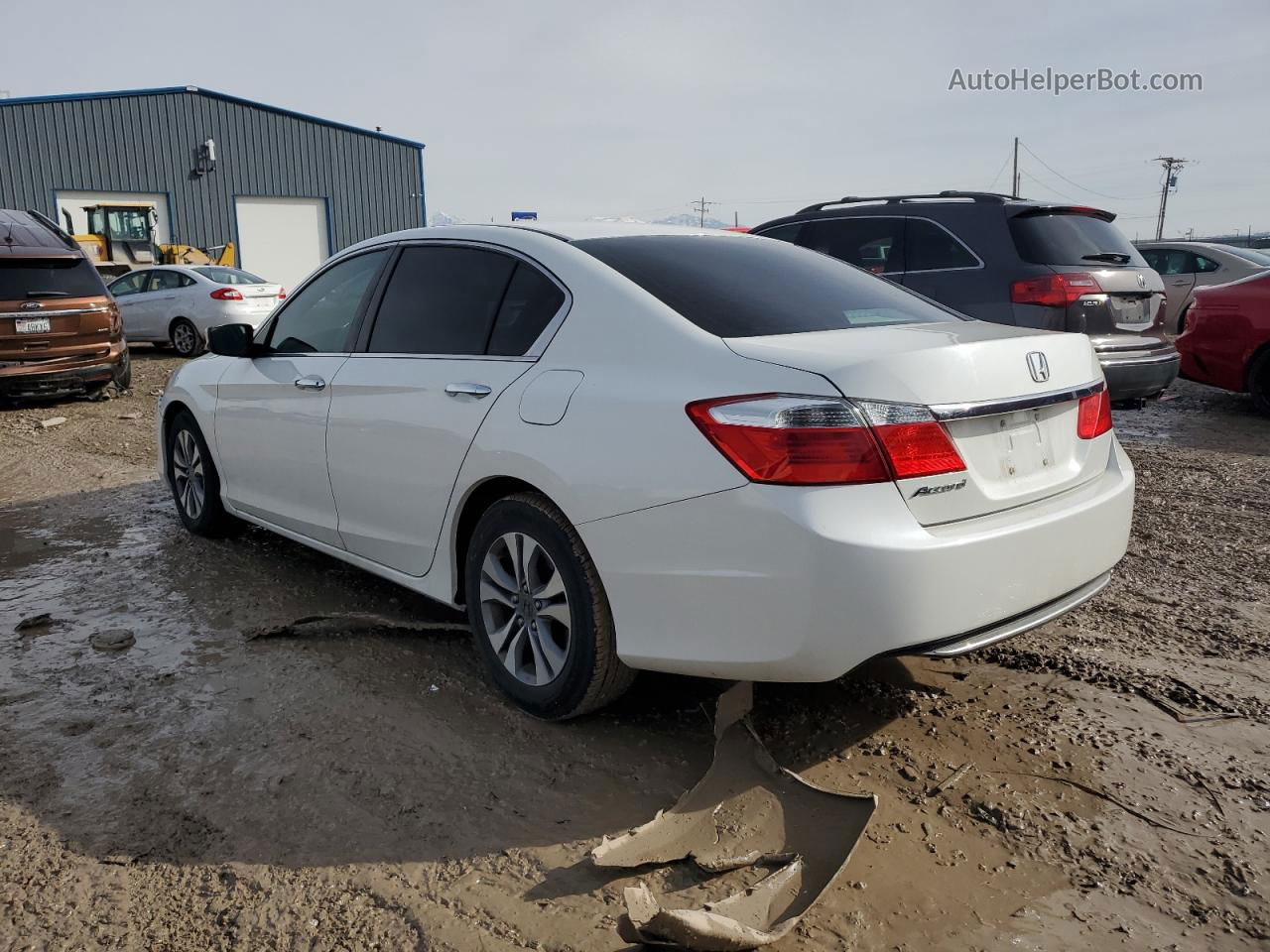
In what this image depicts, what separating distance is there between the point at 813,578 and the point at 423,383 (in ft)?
Result: 5.51

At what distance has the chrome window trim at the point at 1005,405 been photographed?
2568mm

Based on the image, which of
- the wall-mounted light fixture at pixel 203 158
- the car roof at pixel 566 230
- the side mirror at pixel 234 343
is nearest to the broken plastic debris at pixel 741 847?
the car roof at pixel 566 230

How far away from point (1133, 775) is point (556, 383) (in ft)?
6.51

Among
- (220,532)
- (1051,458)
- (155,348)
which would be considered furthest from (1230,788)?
(155,348)

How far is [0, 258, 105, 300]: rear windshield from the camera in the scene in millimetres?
9633

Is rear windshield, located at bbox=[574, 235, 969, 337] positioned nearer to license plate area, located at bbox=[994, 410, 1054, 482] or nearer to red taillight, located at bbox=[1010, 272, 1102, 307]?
license plate area, located at bbox=[994, 410, 1054, 482]

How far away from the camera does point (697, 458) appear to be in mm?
2568

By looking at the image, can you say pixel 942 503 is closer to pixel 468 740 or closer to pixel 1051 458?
pixel 1051 458

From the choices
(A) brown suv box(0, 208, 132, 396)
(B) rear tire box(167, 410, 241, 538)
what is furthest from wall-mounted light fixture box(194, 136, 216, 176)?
(B) rear tire box(167, 410, 241, 538)

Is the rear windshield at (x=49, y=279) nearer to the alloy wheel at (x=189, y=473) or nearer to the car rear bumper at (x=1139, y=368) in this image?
the alloy wheel at (x=189, y=473)

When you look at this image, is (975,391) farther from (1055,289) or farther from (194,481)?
(1055,289)

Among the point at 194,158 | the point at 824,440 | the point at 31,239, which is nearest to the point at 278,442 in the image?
the point at 824,440

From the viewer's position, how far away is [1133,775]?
9.23 feet

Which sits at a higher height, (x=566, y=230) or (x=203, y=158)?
(x=203, y=158)
